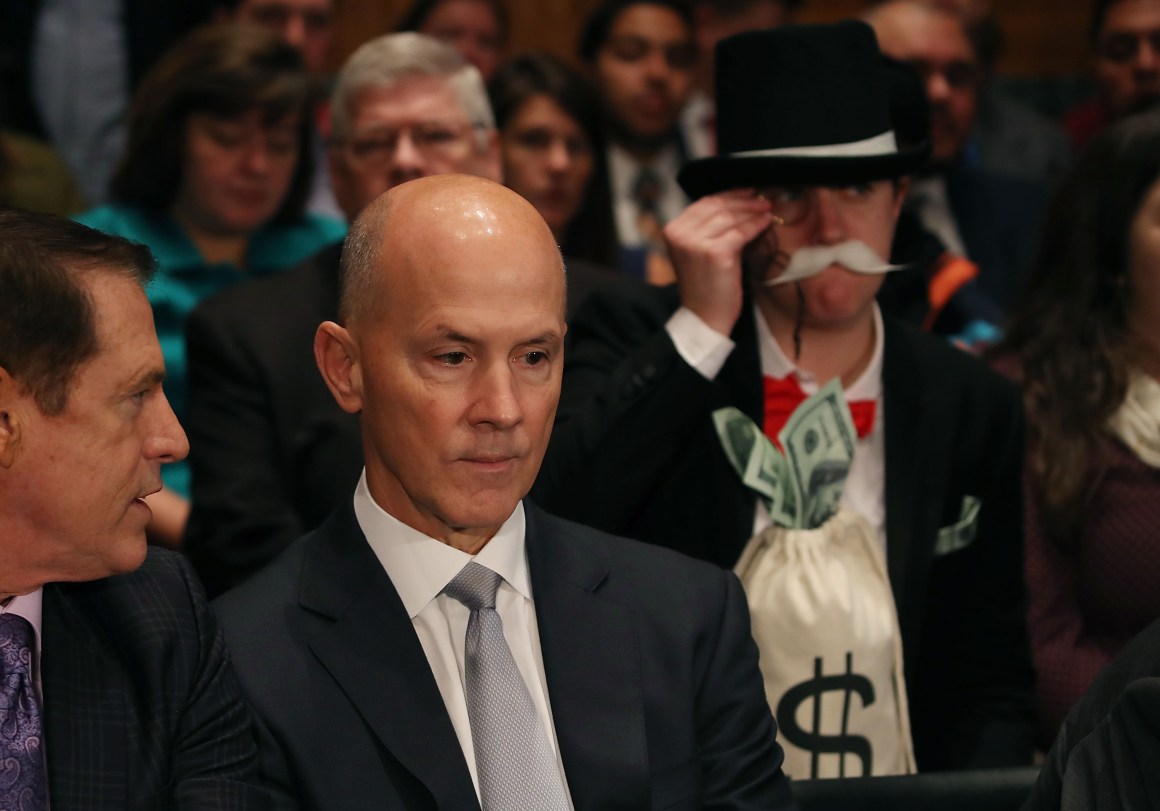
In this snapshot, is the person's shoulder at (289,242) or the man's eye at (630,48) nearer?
the person's shoulder at (289,242)

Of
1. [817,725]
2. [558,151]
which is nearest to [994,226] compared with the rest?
[558,151]

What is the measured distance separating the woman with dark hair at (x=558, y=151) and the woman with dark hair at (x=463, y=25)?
24.1 inches

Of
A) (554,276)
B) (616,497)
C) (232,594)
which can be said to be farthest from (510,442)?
(616,497)

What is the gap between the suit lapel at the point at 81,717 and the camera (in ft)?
6.21

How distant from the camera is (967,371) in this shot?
293cm

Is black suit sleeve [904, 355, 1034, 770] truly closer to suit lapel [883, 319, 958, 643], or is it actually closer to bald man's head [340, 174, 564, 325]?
suit lapel [883, 319, 958, 643]

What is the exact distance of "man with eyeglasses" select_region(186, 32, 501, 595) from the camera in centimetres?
312

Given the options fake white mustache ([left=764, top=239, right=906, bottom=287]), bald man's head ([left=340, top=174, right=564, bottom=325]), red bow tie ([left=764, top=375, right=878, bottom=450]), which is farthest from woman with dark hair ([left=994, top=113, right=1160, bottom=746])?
bald man's head ([left=340, top=174, right=564, bottom=325])

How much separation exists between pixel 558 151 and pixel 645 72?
0.75 meters

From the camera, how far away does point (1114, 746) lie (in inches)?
69.6

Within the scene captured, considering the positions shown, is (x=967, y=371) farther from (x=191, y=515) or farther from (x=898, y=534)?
(x=191, y=515)

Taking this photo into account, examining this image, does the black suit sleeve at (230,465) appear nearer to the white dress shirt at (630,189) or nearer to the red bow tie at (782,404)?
the red bow tie at (782,404)

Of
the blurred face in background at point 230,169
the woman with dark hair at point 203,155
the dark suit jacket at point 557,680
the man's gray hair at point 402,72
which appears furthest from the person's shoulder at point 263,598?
the blurred face in background at point 230,169

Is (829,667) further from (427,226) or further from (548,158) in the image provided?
(548,158)
